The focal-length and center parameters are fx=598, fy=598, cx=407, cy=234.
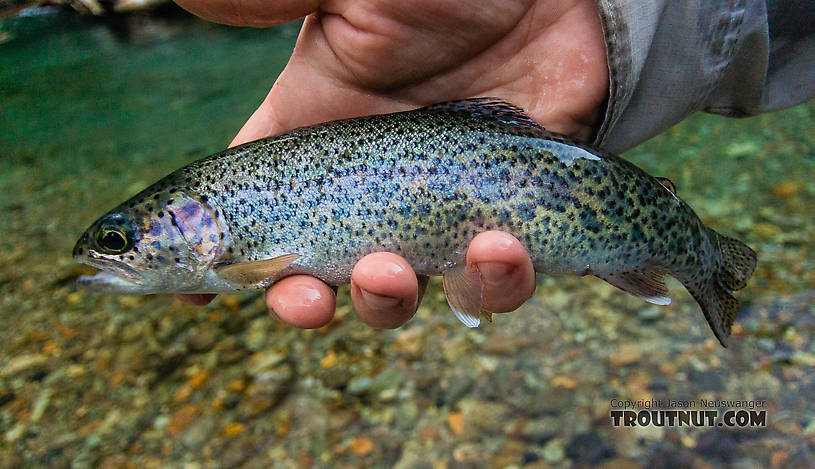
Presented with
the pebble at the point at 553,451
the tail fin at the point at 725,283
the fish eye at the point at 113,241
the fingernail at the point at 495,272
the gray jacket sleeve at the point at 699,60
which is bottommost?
the pebble at the point at 553,451

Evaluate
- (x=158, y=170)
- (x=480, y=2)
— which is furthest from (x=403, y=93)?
(x=158, y=170)

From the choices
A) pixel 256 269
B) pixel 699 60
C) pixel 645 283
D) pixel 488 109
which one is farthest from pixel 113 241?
pixel 699 60

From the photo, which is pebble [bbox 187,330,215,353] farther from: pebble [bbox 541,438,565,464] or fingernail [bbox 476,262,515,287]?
fingernail [bbox 476,262,515,287]

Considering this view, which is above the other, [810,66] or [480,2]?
[480,2]

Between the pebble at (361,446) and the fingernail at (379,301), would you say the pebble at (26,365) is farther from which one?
the fingernail at (379,301)

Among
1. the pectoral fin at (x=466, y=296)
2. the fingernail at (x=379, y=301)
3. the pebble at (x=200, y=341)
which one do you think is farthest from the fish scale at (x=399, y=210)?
the pebble at (x=200, y=341)

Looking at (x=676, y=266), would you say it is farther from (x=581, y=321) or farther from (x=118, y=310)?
(x=118, y=310)
